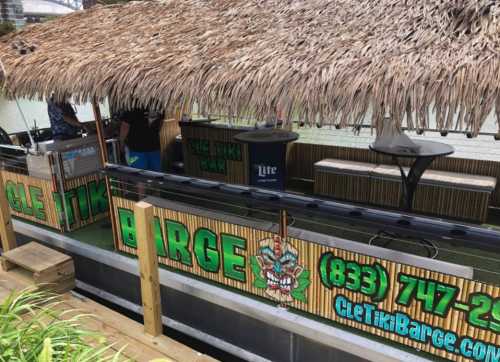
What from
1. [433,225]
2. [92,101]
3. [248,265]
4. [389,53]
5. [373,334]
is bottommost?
[373,334]

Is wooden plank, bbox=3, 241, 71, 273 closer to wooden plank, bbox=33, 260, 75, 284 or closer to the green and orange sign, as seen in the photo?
wooden plank, bbox=33, 260, 75, 284

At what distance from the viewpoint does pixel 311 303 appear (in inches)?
128

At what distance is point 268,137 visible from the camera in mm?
5176

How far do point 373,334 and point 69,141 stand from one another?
12.5 ft

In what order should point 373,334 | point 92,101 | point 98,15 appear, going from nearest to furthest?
point 373,334
point 92,101
point 98,15

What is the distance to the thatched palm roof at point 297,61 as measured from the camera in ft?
7.96

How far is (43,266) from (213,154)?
3.08 m

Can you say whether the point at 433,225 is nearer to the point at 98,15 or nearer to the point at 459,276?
the point at 459,276

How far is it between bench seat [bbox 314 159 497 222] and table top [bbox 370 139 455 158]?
1019mm

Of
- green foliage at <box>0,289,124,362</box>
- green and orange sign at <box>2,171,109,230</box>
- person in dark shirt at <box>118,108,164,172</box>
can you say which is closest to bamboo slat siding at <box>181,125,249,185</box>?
person in dark shirt at <box>118,108,164,172</box>

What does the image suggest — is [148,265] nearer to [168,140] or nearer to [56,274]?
[56,274]

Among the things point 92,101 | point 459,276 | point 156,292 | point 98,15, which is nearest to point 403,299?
point 459,276

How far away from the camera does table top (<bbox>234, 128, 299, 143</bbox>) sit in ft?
16.4

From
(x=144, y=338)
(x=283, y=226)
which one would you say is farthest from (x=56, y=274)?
(x=283, y=226)
